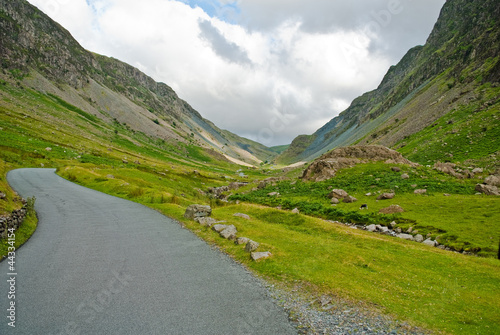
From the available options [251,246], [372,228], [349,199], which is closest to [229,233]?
[251,246]

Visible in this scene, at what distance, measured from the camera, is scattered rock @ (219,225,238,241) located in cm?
2475

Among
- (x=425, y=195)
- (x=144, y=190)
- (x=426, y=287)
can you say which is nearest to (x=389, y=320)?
(x=426, y=287)

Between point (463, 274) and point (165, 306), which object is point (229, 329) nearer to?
point (165, 306)

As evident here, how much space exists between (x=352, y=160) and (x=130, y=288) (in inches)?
2976

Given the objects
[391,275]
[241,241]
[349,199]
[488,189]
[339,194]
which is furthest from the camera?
[339,194]

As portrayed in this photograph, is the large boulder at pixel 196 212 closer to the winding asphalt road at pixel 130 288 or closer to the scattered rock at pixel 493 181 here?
the winding asphalt road at pixel 130 288

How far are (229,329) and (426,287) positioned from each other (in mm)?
12681

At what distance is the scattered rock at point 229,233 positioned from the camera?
81.2 feet

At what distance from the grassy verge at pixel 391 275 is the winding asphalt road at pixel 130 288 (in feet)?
10.3

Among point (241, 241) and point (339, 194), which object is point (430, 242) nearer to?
point (241, 241)

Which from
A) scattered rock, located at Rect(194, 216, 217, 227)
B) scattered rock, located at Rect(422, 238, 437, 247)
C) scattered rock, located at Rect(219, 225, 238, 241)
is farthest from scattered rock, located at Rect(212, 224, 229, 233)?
scattered rock, located at Rect(422, 238, 437, 247)

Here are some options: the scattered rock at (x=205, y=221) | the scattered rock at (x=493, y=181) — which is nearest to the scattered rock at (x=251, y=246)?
the scattered rock at (x=205, y=221)

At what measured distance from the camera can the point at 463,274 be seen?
18000 mm

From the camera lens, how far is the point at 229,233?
995 inches
